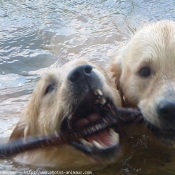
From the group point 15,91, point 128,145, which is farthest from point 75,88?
point 15,91

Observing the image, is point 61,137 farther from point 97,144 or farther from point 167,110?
point 167,110

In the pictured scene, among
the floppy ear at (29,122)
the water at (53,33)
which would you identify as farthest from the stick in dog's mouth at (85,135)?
the water at (53,33)

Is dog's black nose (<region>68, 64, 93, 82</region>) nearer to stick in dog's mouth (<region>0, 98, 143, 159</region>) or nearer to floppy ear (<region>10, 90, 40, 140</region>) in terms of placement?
stick in dog's mouth (<region>0, 98, 143, 159</region>)

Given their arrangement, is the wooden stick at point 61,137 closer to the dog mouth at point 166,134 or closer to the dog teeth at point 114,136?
the dog teeth at point 114,136

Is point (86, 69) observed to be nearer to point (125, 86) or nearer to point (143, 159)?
point (125, 86)

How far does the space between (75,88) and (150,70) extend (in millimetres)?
844

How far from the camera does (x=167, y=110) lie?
15.8 feet

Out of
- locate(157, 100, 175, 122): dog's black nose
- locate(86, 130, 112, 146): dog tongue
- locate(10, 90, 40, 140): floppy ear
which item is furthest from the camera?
locate(10, 90, 40, 140): floppy ear

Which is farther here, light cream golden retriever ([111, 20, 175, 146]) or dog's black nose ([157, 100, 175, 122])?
light cream golden retriever ([111, 20, 175, 146])

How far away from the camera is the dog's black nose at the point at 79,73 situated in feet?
16.2

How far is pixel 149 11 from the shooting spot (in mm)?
10008

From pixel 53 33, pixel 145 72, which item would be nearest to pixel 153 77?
pixel 145 72

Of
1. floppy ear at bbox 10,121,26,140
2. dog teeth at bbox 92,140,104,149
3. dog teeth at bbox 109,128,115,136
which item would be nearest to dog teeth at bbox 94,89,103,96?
dog teeth at bbox 109,128,115,136

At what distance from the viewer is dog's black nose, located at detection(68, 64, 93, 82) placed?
4926 mm
